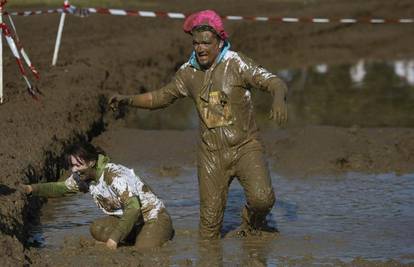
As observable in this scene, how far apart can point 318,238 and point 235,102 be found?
4.65 feet

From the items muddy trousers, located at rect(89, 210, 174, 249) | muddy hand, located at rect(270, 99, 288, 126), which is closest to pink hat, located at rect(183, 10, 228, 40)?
muddy hand, located at rect(270, 99, 288, 126)

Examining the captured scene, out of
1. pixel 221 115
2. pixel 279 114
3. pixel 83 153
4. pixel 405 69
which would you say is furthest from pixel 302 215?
pixel 405 69

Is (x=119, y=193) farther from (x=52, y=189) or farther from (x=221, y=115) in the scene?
(x=221, y=115)

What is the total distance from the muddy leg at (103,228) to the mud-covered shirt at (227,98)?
1.01 meters

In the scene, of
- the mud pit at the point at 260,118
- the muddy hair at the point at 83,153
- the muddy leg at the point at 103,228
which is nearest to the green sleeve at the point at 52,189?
the mud pit at the point at 260,118

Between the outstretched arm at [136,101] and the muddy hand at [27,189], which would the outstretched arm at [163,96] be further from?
the muddy hand at [27,189]

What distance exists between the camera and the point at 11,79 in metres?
16.6

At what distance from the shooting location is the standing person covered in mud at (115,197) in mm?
8844

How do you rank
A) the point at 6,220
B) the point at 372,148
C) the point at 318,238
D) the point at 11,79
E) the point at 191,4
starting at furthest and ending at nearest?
the point at 191,4
the point at 11,79
the point at 372,148
the point at 318,238
the point at 6,220

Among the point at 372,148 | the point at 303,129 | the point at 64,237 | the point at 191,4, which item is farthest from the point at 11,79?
the point at 191,4

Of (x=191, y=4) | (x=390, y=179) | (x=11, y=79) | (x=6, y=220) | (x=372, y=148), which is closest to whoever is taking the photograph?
(x=6, y=220)

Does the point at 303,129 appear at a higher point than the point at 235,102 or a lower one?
lower

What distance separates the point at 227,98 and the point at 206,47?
447 millimetres

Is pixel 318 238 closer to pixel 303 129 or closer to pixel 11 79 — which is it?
pixel 303 129
